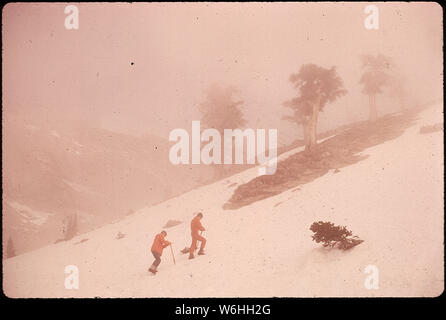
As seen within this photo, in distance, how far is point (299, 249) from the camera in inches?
434

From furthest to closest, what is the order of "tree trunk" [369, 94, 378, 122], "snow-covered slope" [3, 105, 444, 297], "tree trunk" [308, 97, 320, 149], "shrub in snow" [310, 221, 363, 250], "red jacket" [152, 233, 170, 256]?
"tree trunk" [369, 94, 378, 122] → "tree trunk" [308, 97, 320, 149] → "red jacket" [152, 233, 170, 256] → "shrub in snow" [310, 221, 363, 250] → "snow-covered slope" [3, 105, 444, 297]

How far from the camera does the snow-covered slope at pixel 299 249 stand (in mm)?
8297

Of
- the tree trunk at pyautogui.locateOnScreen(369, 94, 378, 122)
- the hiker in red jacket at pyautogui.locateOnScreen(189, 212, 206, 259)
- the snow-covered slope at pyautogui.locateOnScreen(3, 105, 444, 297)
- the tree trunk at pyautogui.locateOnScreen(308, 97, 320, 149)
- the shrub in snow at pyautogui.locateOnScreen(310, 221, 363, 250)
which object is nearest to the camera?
the snow-covered slope at pyautogui.locateOnScreen(3, 105, 444, 297)

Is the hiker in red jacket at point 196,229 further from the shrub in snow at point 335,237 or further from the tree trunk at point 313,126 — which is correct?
the tree trunk at point 313,126

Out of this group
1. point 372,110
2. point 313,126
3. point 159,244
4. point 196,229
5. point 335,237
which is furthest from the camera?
point 372,110

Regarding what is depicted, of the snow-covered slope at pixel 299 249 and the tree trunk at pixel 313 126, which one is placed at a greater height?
the tree trunk at pixel 313 126

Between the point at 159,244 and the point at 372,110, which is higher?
the point at 372,110

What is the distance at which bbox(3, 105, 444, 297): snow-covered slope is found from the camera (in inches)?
327

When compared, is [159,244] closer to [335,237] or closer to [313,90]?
[335,237]

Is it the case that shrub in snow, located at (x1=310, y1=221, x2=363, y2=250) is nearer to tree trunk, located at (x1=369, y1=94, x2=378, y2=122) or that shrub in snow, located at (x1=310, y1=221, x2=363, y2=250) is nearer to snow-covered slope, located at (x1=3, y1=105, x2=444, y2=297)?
snow-covered slope, located at (x1=3, y1=105, x2=444, y2=297)

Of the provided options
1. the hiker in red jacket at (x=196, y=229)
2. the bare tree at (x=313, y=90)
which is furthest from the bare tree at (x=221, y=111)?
the hiker in red jacket at (x=196, y=229)

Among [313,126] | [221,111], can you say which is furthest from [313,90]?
[221,111]

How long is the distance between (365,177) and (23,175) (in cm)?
13136

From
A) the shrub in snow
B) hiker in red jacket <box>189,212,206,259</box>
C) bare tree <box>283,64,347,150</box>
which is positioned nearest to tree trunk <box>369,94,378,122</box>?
bare tree <box>283,64,347,150</box>
